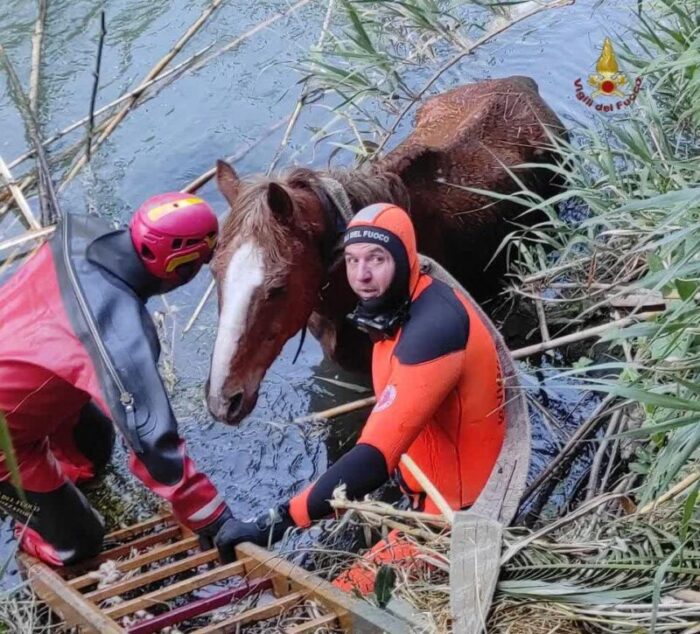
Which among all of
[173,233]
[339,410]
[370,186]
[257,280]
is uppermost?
[173,233]

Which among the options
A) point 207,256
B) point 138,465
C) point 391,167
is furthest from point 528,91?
point 138,465

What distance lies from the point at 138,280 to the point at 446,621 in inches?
76.6

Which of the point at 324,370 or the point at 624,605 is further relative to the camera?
the point at 324,370

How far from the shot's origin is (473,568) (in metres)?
2.58

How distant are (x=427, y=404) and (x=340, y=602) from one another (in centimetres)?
78

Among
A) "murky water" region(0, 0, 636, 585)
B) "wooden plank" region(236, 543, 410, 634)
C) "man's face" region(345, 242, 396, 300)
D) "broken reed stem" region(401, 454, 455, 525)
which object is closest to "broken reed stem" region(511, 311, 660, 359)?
"murky water" region(0, 0, 636, 585)

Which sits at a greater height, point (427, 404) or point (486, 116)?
point (427, 404)

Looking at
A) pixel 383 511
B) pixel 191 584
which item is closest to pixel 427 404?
pixel 383 511

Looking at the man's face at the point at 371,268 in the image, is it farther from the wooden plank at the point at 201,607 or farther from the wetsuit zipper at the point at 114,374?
the wooden plank at the point at 201,607

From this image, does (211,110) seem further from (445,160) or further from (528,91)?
(445,160)

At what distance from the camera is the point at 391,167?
487cm

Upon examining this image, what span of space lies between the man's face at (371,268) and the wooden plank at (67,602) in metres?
1.37

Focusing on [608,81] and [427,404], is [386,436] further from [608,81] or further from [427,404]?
[608,81]

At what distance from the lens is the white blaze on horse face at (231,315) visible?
152 inches
